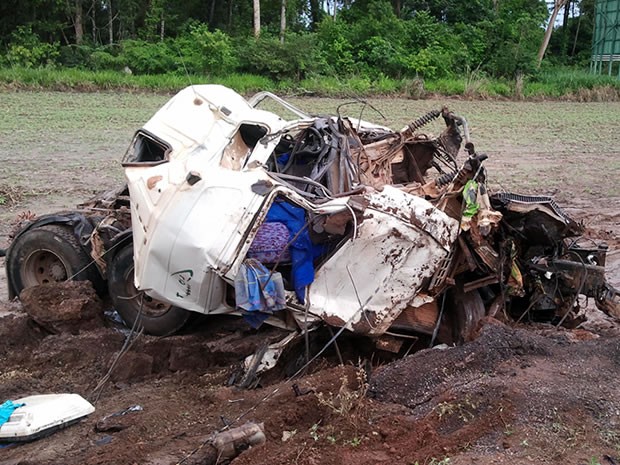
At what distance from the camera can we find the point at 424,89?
99.8 feet

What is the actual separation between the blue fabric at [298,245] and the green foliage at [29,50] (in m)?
28.4

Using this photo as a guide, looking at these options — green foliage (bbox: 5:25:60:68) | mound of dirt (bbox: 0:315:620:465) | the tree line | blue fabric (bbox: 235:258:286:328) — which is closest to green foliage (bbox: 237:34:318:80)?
the tree line

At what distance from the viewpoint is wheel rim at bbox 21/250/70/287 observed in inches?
286

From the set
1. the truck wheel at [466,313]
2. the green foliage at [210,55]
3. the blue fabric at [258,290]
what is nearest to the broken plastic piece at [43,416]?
the blue fabric at [258,290]

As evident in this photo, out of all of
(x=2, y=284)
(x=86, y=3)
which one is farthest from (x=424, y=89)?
(x=2, y=284)

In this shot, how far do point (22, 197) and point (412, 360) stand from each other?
8569 mm

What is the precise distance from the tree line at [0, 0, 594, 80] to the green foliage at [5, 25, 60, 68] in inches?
1.8

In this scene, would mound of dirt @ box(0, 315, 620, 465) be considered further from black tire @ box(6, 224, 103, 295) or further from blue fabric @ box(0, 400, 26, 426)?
black tire @ box(6, 224, 103, 295)

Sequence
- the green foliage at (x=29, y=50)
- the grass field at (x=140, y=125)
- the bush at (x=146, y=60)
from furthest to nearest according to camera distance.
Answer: the bush at (x=146, y=60) → the green foliage at (x=29, y=50) → the grass field at (x=140, y=125)

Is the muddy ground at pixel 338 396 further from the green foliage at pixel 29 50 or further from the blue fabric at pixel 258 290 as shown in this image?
the green foliage at pixel 29 50

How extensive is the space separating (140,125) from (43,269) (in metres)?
13.1

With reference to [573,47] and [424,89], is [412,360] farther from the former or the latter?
[573,47]

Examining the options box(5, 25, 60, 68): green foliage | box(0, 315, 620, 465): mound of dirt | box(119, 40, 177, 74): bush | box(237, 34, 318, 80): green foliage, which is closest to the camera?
box(0, 315, 620, 465): mound of dirt

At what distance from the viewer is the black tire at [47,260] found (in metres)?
7.09
